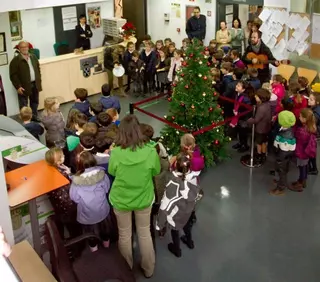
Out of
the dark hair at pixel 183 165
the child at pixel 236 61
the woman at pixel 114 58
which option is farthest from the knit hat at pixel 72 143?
the woman at pixel 114 58

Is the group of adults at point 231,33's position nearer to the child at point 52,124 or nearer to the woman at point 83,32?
the woman at point 83,32

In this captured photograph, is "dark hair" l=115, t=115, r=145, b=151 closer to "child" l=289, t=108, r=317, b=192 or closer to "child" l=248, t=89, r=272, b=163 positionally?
"child" l=289, t=108, r=317, b=192

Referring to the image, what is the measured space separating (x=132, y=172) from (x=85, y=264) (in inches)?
37.1

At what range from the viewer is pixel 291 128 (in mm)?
6270

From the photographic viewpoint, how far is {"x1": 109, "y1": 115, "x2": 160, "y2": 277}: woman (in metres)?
4.33

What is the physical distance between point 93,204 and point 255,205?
2.48 m

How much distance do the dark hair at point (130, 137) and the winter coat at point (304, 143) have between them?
107 inches

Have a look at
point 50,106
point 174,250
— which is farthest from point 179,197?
point 50,106

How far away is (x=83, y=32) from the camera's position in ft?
35.9

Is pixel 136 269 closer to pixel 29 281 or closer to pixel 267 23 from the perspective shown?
pixel 29 281

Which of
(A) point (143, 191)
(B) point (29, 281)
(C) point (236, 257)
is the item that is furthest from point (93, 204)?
(C) point (236, 257)


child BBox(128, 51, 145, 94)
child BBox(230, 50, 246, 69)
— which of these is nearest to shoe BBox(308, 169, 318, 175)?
child BBox(230, 50, 246, 69)

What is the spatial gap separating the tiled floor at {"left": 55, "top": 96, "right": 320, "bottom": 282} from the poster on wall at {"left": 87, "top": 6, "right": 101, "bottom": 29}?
19.1 feet

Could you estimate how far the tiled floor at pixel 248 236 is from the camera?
5020 mm
